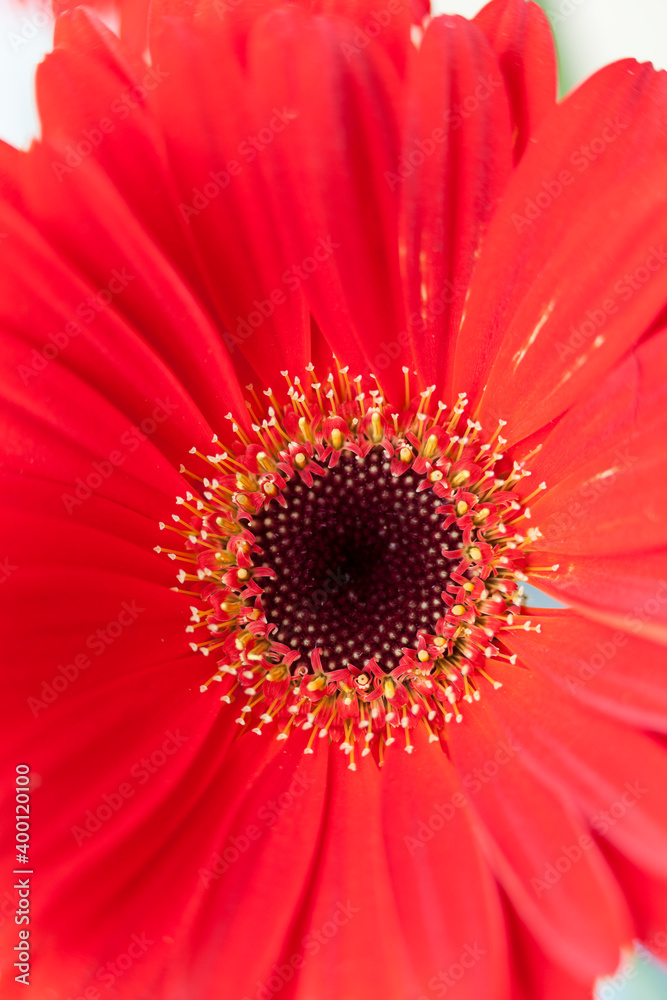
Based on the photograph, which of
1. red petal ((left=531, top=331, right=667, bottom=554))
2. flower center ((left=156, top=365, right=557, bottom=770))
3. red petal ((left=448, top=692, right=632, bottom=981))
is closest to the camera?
red petal ((left=448, top=692, right=632, bottom=981))

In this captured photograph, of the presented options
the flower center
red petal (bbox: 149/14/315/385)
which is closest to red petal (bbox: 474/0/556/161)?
red petal (bbox: 149/14/315/385)

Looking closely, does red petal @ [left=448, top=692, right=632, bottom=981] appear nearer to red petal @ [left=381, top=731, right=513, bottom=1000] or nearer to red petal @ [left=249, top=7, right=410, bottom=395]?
red petal @ [left=381, top=731, right=513, bottom=1000]

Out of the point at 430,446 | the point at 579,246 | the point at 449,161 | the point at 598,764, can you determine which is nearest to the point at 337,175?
the point at 449,161

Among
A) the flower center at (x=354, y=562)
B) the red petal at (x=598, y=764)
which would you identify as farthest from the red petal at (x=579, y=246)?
the red petal at (x=598, y=764)

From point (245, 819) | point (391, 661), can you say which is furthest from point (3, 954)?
point (391, 661)

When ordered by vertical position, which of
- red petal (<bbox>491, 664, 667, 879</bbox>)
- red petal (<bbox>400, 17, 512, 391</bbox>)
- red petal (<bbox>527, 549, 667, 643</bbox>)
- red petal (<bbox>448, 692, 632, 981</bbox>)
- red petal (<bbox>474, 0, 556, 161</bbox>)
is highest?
red petal (<bbox>474, 0, 556, 161</bbox>)

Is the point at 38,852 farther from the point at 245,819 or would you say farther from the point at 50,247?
the point at 50,247

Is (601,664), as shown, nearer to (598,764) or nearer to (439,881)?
(598,764)
